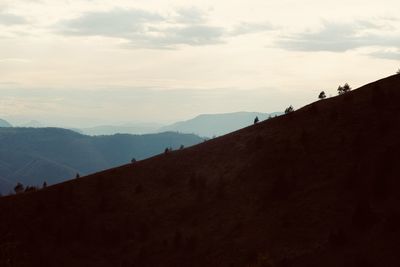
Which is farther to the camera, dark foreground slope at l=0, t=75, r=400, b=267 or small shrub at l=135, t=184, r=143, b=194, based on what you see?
small shrub at l=135, t=184, r=143, b=194

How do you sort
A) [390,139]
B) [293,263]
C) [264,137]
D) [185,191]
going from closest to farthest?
[293,263]
[390,139]
[185,191]
[264,137]

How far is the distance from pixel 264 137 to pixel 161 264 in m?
24.3

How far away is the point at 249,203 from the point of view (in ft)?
166

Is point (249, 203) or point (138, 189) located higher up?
point (138, 189)

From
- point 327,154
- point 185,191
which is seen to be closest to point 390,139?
point 327,154

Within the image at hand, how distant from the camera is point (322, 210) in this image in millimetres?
43625

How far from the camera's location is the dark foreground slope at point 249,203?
40656 mm

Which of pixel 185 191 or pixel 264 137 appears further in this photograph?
pixel 264 137

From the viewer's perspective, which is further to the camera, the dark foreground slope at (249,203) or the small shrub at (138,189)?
the small shrub at (138,189)

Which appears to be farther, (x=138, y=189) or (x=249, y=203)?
(x=138, y=189)

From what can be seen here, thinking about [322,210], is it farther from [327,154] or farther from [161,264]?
[161,264]

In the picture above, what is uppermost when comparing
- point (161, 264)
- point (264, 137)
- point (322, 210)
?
point (264, 137)

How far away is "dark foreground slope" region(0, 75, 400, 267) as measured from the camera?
40656 mm

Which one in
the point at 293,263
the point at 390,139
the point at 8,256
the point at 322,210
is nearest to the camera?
the point at 293,263
